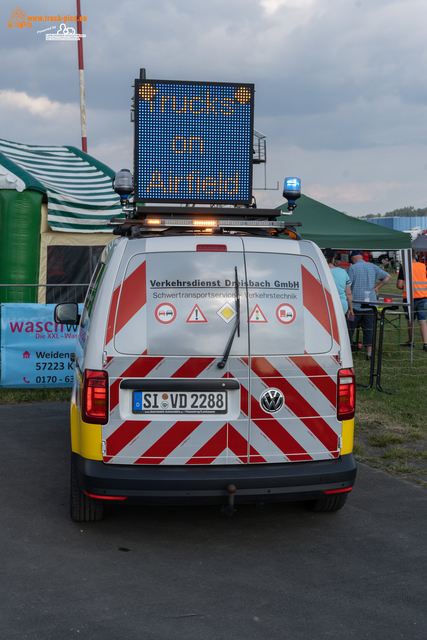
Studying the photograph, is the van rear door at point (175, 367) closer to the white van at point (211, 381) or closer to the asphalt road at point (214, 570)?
the white van at point (211, 381)

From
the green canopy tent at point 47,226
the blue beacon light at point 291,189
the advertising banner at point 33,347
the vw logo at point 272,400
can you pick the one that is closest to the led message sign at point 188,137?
the blue beacon light at point 291,189

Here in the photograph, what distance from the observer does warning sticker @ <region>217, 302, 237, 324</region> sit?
400cm

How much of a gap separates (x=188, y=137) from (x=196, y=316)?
2.56m

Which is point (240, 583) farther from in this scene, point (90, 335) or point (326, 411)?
point (90, 335)

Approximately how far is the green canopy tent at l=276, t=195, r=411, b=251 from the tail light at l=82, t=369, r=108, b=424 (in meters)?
11.9

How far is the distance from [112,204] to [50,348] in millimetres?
5177

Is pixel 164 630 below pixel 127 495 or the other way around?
below

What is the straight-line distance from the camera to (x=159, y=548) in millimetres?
4188

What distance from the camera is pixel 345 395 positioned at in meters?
4.16

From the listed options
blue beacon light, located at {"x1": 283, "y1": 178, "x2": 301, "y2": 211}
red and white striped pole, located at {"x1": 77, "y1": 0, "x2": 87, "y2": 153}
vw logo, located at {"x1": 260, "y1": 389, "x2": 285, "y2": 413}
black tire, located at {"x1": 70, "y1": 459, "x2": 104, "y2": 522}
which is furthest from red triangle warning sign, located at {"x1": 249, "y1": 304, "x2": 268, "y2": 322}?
red and white striped pole, located at {"x1": 77, "y1": 0, "x2": 87, "y2": 153}

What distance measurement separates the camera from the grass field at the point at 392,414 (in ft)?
20.6

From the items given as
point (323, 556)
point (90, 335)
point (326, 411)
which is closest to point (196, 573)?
point (323, 556)

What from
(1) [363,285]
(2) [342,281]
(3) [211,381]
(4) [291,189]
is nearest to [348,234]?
(1) [363,285]

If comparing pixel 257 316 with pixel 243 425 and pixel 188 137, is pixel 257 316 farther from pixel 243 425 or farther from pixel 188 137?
pixel 188 137
